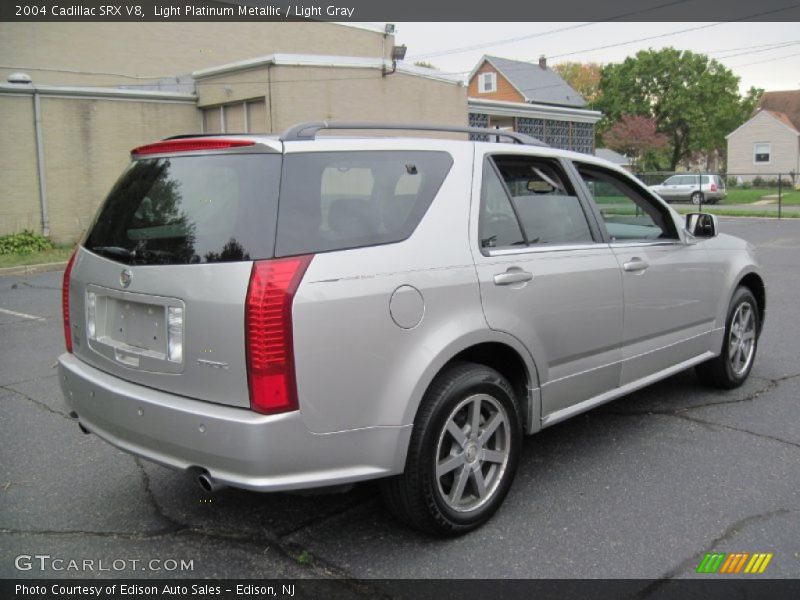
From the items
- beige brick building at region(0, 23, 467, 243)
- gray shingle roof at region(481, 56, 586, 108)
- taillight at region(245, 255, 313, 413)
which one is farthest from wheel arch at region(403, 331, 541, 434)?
gray shingle roof at region(481, 56, 586, 108)

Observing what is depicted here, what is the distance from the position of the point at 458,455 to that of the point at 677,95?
69.1 meters

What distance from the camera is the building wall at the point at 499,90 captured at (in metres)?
51.2

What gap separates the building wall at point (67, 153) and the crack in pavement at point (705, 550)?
16460 millimetres

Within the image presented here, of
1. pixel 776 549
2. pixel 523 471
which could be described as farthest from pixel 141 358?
pixel 776 549

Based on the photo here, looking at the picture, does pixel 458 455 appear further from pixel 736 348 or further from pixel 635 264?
pixel 736 348

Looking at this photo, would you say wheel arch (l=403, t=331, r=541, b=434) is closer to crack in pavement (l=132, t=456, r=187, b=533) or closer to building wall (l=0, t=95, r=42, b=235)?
crack in pavement (l=132, t=456, r=187, b=533)

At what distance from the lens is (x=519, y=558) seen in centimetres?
318

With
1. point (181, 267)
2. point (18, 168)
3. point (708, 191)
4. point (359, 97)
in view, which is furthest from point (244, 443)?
point (708, 191)

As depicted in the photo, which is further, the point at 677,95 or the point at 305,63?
the point at 677,95

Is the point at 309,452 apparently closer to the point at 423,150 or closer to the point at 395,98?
the point at 423,150

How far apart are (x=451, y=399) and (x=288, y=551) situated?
0.98 metres

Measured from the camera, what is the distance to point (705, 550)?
10.6 ft

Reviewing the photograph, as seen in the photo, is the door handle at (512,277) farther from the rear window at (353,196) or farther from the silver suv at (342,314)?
the rear window at (353,196)

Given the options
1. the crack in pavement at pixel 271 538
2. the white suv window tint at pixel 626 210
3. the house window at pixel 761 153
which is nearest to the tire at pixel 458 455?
the crack in pavement at pixel 271 538
